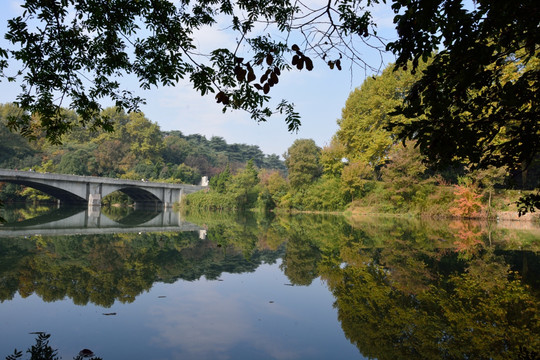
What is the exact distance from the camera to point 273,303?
571cm

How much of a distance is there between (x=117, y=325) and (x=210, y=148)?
72.3 metres

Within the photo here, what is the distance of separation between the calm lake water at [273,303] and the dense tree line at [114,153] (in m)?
36.7

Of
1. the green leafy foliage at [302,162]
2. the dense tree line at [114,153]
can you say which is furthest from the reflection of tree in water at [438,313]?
the dense tree line at [114,153]

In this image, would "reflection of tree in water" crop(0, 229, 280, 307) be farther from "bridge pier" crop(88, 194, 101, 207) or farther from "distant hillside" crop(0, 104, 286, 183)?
"distant hillside" crop(0, 104, 286, 183)

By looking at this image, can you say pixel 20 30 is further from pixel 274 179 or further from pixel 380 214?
pixel 274 179

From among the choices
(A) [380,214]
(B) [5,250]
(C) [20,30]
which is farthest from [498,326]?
(A) [380,214]

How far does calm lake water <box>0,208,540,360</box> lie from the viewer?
396 cm

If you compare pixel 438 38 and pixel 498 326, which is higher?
pixel 438 38

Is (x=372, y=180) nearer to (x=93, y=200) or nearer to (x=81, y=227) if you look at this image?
(x=81, y=227)

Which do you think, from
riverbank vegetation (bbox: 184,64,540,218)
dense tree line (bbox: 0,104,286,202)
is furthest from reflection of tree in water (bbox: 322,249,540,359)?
dense tree line (bbox: 0,104,286,202)

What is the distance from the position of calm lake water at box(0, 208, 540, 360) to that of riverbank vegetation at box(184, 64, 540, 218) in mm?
14422

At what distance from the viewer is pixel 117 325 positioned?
14.7 feet

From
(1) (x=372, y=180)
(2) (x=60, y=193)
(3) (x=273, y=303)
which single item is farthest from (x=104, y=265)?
(2) (x=60, y=193)

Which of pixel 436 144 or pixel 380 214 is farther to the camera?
pixel 380 214
